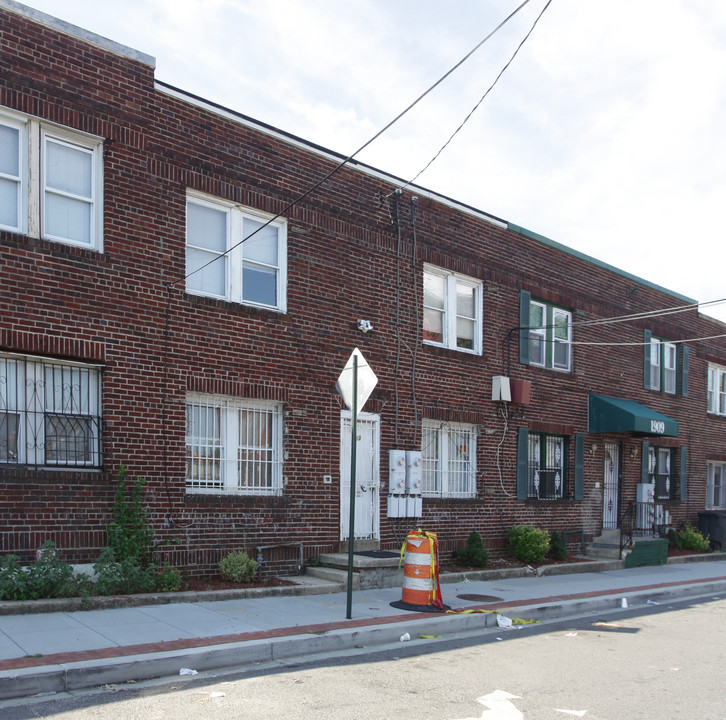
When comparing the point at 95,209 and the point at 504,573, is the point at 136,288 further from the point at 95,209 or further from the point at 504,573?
the point at 504,573

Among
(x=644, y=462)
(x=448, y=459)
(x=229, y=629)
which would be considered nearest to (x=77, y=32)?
(x=229, y=629)

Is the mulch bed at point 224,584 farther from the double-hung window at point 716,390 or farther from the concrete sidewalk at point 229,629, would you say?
the double-hung window at point 716,390

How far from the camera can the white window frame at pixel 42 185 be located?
33.3ft

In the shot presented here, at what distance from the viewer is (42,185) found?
1028cm

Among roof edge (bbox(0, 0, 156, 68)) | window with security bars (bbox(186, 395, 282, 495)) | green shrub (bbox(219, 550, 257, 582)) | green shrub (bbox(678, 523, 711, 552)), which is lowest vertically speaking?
green shrub (bbox(678, 523, 711, 552))

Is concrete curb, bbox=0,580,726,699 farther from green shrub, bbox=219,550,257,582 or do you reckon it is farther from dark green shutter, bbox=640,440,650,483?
dark green shutter, bbox=640,440,650,483

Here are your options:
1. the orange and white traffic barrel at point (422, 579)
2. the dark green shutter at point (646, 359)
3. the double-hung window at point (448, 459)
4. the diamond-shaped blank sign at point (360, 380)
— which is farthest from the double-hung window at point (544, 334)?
the diamond-shaped blank sign at point (360, 380)

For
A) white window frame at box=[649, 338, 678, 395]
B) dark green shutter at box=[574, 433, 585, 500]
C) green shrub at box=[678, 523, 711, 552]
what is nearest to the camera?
dark green shutter at box=[574, 433, 585, 500]

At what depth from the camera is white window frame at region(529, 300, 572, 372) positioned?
17.7 m

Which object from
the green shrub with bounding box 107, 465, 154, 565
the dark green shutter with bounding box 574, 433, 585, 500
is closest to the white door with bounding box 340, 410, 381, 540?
the green shrub with bounding box 107, 465, 154, 565

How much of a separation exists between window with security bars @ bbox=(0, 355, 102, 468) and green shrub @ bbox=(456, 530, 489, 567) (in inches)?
283

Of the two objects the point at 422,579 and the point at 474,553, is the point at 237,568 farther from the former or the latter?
the point at 474,553

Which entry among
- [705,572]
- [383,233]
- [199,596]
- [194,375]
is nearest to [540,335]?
[383,233]

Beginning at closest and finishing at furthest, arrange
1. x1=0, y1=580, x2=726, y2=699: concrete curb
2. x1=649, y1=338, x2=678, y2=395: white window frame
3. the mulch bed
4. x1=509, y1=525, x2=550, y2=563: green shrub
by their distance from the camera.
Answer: x1=0, y1=580, x2=726, y2=699: concrete curb < the mulch bed < x1=509, y1=525, x2=550, y2=563: green shrub < x1=649, y1=338, x2=678, y2=395: white window frame
